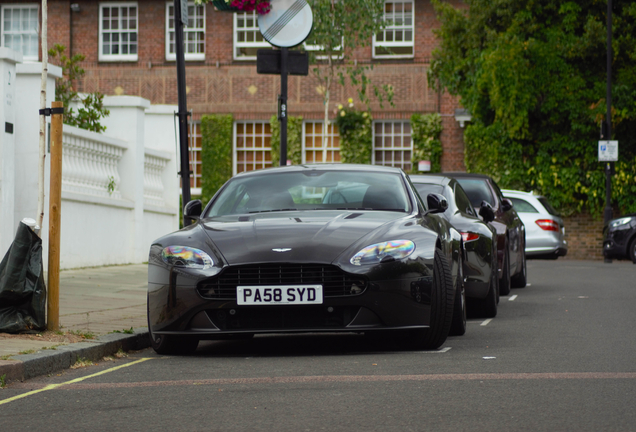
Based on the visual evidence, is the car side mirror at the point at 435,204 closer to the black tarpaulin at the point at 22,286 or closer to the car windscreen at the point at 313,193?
the car windscreen at the point at 313,193

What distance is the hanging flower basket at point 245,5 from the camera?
39.3 ft

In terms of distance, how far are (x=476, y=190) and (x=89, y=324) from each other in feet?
20.9

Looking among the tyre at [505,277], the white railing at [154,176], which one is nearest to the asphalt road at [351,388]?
the tyre at [505,277]

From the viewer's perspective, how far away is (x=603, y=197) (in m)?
30.3

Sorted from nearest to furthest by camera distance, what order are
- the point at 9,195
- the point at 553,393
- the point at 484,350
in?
the point at 553,393 < the point at 484,350 < the point at 9,195

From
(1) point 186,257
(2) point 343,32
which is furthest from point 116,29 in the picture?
(1) point 186,257

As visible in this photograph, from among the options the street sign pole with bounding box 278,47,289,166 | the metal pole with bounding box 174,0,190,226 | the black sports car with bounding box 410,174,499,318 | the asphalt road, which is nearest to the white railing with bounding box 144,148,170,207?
the street sign pole with bounding box 278,47,289,166

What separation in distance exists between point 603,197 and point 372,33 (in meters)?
7.86

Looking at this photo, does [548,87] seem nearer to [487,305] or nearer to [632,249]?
[632,249]

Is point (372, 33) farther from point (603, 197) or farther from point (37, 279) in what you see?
point (37, 279)

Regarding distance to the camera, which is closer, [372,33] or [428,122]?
[372,33]

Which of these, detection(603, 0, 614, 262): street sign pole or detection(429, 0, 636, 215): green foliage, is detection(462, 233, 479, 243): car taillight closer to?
detection(603, 0, 614, 262): street sign pole

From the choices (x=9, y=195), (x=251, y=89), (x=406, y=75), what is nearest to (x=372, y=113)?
(x=406, y=75)

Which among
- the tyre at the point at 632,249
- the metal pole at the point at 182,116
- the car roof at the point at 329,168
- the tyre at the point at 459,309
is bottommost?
the tyre at the point at 632,249
